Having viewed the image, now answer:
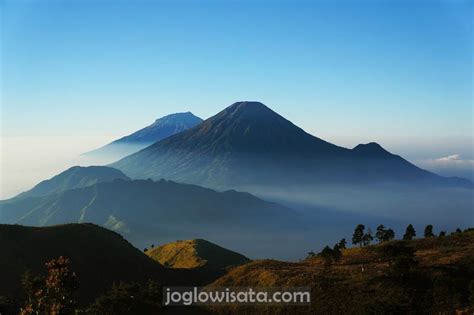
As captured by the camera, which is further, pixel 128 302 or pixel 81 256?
pixel 81 256

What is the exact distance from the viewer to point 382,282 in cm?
6475

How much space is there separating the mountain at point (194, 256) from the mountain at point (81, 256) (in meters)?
24.1

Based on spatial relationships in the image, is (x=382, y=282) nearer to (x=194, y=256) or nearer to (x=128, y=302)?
(x=128, y=302)

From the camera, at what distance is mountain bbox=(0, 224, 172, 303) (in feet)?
336

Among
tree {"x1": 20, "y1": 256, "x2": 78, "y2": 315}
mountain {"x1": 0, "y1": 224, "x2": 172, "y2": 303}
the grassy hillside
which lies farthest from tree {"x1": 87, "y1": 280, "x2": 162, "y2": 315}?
mountain {"x1": 0, "y1": 224, "x2": 172, "y2": 303}

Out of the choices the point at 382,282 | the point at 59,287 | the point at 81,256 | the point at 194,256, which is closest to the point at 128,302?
the point at 59,287

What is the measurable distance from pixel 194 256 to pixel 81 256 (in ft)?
148

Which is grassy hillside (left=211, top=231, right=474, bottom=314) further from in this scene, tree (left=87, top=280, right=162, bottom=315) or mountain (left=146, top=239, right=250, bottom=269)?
mountain (left=146, top=239, right=250, bottom=269)

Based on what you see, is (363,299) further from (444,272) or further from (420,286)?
(444,272)

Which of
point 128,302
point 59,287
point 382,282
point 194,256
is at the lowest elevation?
point 194,256

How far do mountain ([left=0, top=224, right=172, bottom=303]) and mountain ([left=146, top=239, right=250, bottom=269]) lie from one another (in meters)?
24.1

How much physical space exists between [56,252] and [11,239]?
11.6 metres

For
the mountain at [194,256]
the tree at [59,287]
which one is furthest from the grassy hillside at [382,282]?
the mountain at [194,256]

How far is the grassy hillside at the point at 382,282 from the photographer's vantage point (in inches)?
2285
